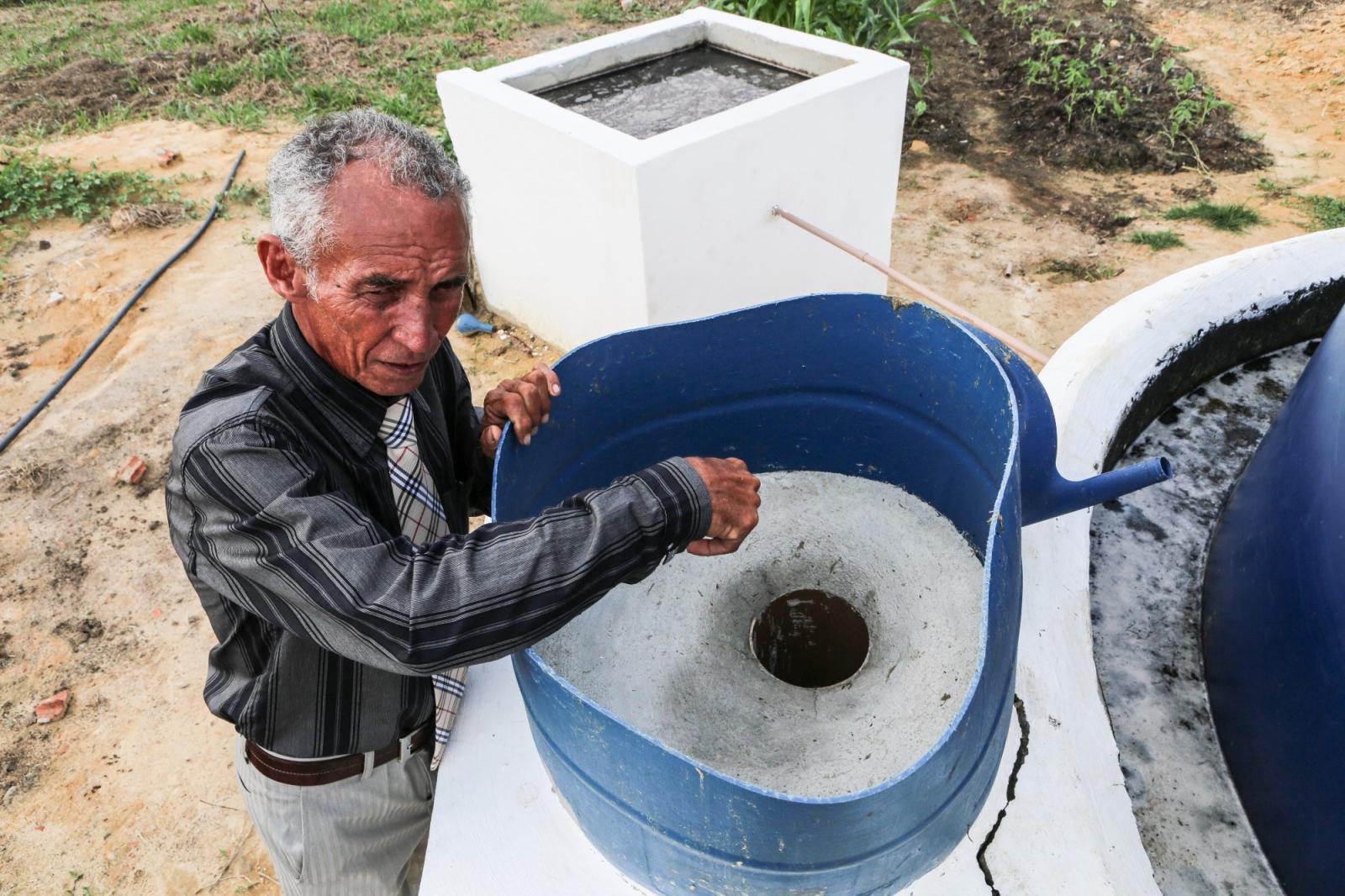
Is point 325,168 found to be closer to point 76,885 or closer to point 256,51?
point 76,885

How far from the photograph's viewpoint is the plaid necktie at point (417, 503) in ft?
4.30

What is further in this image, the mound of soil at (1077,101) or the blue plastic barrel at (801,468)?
the mound of soil at (1077,101)

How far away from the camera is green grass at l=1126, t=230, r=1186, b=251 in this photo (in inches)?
177

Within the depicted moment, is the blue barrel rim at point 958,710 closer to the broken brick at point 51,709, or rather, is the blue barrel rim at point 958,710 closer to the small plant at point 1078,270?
the broken brick at point 51,709

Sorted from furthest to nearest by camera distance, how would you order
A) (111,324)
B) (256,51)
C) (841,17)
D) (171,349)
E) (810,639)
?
(256,51), (841,17), (111,324), (171,349), (810,639)

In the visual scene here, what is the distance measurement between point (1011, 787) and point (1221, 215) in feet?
15.0

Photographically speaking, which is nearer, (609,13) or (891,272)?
(891,272)

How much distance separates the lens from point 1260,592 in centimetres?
144

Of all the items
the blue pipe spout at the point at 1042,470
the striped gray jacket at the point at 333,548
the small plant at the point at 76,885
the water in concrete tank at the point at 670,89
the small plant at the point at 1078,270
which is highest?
the striped gray jacket at the point at 333,548

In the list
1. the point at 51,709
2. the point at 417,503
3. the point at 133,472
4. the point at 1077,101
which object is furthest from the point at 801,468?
the point at 1077,101

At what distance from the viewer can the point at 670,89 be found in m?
3.29

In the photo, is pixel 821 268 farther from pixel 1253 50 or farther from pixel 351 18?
pixel 351 18

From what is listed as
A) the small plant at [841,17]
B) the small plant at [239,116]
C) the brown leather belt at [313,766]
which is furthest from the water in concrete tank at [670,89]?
the small plant at [239,116]

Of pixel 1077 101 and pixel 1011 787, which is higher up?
pixel 1011 787
